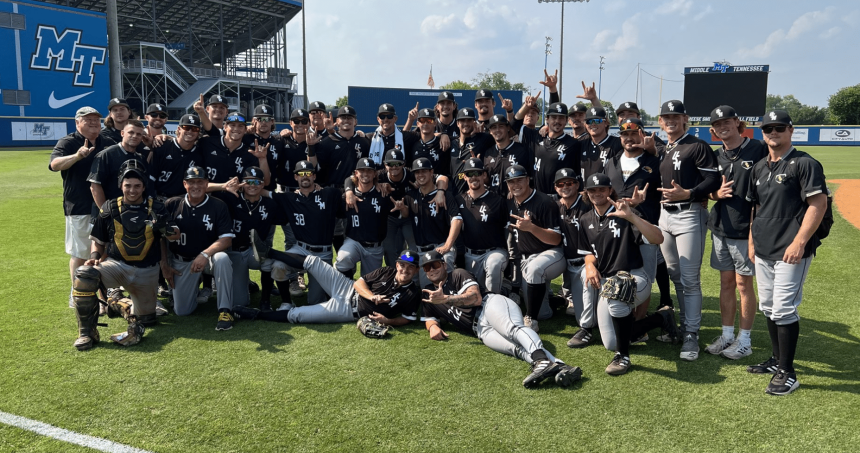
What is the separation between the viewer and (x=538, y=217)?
6.46 m

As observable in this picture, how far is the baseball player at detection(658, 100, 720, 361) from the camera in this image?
541 centimetres

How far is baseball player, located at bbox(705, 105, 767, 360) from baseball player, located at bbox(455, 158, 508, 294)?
7.55ft

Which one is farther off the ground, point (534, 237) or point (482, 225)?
point (482, 225)

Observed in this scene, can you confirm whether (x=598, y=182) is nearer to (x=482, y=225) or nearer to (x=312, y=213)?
(x=482, y=225)

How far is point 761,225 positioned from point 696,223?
2.38 ft

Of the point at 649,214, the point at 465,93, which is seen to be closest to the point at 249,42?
the point at 465,93

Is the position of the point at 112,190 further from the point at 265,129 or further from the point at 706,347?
the point at 706,347

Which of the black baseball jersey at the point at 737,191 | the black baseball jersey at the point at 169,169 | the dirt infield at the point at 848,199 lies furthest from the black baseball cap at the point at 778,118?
the dirt infield at the point at 848,199

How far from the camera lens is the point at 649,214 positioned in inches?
228

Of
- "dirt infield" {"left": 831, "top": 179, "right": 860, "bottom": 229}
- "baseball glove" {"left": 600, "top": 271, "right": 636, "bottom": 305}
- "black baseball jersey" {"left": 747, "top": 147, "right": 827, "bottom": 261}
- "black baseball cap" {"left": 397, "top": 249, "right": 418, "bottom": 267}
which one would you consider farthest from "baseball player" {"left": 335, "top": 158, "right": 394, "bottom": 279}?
"dirt infield" {"left": 831, "top": 179, "right": 860, "bottom": 229}

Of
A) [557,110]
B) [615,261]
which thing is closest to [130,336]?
[615,261]

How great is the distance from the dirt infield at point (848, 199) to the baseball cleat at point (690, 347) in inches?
388

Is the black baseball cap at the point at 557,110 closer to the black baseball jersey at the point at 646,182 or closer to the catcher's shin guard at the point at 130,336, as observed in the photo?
the black baseball jersey at the point at 646,182

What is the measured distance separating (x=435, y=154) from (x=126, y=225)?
401 centimetres
